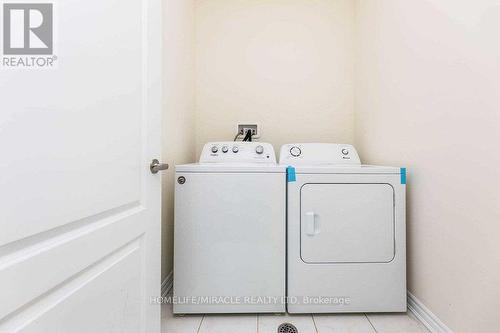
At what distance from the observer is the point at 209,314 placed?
149cm

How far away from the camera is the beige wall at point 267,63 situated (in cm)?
218

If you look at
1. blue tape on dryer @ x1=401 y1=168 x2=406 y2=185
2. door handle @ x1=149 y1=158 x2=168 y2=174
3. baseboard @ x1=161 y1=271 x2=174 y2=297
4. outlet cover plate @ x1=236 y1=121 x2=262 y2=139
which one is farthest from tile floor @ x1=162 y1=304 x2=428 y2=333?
outlet cover plate @ x1=236 y1=121 x2=262 y2=139

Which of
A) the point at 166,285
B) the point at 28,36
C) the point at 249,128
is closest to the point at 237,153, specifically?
the point at 249,128

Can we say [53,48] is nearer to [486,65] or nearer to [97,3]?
[97,3]

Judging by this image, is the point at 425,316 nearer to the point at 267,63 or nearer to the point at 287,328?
the point at 287,328

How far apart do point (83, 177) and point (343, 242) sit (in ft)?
4.16

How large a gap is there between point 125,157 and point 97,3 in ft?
1.48

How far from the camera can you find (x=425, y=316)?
1360mm

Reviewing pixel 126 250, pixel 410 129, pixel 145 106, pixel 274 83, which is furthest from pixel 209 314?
pixel 274 83

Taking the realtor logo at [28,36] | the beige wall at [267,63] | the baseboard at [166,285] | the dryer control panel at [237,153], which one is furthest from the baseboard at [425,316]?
the realtor logo at [28,36]

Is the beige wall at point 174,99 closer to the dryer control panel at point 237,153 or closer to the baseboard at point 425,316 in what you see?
the dryer control panel at point 237,153

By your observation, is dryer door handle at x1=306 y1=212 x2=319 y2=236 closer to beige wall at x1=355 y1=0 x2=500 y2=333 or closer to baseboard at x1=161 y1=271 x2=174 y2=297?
beige wall at x1=355 y1=0 x2=500 y2=333

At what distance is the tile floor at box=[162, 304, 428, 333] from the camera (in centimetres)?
135

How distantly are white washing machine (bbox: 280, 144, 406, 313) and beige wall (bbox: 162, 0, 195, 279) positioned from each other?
2.51ft
